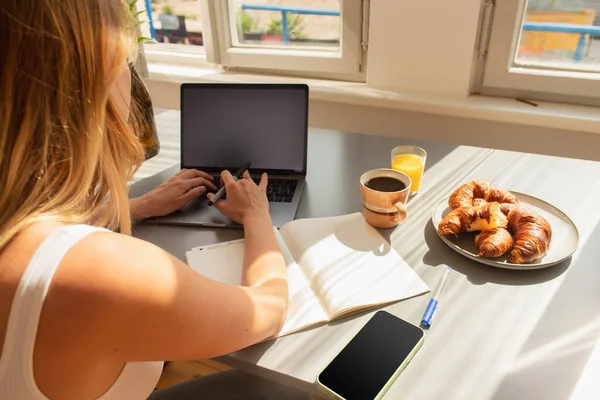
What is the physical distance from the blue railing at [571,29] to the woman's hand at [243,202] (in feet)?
3.67

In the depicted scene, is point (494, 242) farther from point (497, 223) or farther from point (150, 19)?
point (150, 19)

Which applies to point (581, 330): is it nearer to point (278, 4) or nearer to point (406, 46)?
point (406, 46)

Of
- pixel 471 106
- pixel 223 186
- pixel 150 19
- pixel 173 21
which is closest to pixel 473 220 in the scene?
pixel 223 186

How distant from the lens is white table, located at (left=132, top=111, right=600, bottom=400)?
0.60 meters

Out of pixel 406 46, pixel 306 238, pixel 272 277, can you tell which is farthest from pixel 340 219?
pixel 406 46

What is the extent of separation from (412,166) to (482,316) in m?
0.41

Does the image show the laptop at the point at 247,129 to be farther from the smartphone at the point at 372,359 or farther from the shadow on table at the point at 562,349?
the shadow on table at the point at 562,349

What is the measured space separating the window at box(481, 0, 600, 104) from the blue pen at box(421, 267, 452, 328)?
102 centimetres

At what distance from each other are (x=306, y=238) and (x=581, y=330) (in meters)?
0.45

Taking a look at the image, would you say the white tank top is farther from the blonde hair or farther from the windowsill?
the windowsill

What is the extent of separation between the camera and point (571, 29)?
1.48 m

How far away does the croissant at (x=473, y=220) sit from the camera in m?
0.83

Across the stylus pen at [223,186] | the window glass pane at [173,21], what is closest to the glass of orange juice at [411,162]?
the stylus pen at [223,186]

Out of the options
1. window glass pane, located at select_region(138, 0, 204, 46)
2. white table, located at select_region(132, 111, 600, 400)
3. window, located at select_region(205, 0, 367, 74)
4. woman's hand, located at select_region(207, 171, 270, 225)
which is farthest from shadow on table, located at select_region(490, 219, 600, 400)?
window glass pane, located at select_region(138, 0, 204, 46)
